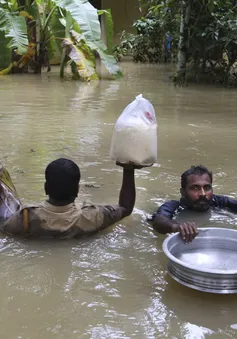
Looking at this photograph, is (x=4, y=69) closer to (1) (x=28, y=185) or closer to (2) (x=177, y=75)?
(2) (x=177, y=75)

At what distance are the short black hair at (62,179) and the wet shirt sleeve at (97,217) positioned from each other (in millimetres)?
177

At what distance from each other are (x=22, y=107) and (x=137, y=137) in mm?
4898

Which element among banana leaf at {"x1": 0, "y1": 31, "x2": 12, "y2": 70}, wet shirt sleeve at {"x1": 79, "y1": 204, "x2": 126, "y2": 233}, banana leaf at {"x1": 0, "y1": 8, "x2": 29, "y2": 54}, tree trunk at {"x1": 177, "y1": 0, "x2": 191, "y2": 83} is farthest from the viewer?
banana leaf at {"x1": 0, "y1": 31, "x2": 12, "y2": 70}

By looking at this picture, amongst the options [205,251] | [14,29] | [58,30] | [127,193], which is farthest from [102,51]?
[205,251]

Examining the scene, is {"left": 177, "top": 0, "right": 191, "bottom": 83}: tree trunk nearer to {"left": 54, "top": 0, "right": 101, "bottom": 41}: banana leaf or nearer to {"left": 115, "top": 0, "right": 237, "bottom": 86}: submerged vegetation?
{"left": 115, "top": 0, "right": 237, "bottom": 86}: submerged vegetation

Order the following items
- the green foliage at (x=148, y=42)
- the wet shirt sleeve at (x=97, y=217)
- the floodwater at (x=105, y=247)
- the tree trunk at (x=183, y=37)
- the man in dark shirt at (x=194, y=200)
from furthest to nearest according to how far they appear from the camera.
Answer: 1. the green foliage at (x=148, y=42)
2. the tree trunk at (x=183, y=37)
3. the man in dark shirt at (x=194, y=200)
4. the wet shirt sleeve at (x=97, y=217)
5. the floodwater at (x=105, y=247)

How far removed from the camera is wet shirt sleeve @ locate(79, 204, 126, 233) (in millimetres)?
2912

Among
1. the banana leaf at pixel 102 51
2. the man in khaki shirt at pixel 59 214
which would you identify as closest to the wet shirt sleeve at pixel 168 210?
the man in khaki shirt at pixel 59 214

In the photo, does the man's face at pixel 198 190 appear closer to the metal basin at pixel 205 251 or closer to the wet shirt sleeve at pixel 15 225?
the metal basin at pixel 205 251

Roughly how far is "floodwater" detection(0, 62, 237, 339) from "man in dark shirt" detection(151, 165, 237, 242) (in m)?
0.08

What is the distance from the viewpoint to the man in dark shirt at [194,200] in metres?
3.04

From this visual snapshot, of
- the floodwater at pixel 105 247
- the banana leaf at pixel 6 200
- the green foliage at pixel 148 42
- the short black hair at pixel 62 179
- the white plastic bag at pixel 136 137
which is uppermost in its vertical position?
the green foliage at pixel 148 42

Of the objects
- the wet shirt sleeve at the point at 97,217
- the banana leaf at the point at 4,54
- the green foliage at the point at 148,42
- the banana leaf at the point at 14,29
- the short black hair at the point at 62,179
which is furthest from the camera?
the green foliage at the point at 148,42

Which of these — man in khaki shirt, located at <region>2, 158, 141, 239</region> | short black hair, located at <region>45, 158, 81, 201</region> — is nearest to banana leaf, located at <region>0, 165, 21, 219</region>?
man in khaki shirt, located at <region>2, 158, 141, 239</region>
